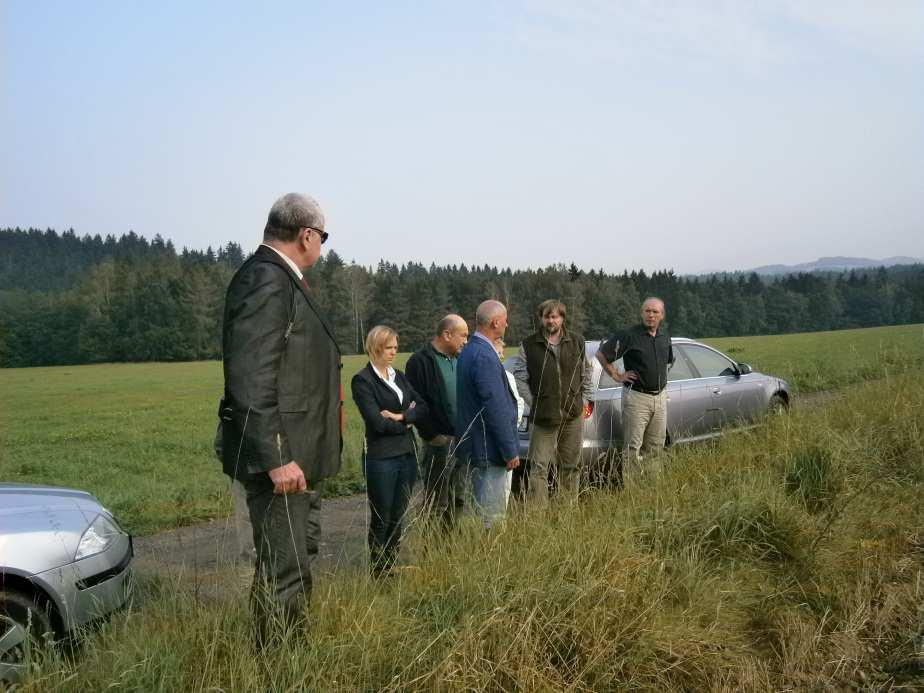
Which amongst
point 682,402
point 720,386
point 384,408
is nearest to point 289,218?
point 384,408

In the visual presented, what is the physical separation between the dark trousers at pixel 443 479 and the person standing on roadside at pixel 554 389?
33.1 inches

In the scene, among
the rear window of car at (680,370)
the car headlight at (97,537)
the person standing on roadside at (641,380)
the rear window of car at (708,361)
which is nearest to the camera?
the car headlight at (97,537)

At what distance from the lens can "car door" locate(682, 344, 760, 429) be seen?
941 cm

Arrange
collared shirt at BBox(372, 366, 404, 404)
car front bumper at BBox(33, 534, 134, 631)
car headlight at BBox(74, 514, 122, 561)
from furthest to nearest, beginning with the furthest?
collared shirt at BBox(372, 366, 404, 404) < car headlight at BBox(74, 514, 122, 561) < car front bumper at BBox(33, 534, 134, 631)

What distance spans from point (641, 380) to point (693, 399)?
177cm

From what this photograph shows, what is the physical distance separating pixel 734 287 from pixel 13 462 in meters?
97.0

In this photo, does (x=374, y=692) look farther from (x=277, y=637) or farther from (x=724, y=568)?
(x=724, y=568)


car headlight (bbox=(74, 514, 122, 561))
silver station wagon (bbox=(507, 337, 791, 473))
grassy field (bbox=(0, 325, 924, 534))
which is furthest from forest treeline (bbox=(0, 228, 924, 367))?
car headlight (bbox=(74, 514, 122, 561))

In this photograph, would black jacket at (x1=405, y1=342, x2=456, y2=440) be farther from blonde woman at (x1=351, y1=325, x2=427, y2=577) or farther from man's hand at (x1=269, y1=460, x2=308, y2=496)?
man's hand at (x1=269, y1=460, x2=308, y2=496)

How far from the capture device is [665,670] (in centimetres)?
307

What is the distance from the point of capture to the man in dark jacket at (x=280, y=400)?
2.89 meters

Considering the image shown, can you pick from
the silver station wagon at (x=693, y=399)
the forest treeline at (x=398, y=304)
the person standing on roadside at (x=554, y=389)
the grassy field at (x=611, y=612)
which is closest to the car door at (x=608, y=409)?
the silver station wagon at (x=693, y=399)

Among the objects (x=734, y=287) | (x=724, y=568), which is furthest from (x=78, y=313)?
(x=724, y=568)

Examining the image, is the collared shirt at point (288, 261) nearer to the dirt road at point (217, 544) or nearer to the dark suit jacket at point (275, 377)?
the dark suit jacket at point (275, 377)
